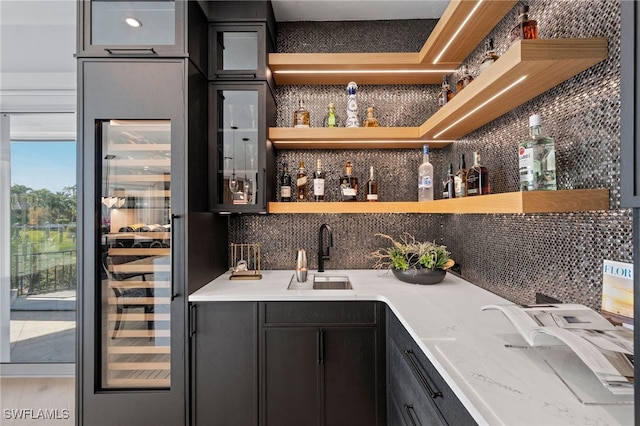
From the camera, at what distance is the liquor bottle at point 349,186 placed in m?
2.16

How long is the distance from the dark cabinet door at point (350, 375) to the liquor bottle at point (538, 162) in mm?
1070

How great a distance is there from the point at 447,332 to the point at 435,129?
1.24 meters

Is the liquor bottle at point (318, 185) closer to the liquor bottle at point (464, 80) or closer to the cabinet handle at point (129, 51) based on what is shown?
the liquor bottle at point (464, 80)

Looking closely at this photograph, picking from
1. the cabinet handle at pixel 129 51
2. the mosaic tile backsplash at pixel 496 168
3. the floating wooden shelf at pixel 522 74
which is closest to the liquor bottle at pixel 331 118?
the mosaic tile backsplash at pixel 496 168

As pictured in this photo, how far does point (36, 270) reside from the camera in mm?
2527

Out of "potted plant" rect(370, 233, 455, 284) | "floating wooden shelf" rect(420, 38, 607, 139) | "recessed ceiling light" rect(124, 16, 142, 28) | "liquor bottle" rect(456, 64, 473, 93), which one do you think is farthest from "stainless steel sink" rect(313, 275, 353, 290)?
"recessed ceiling light" rect(124, 16, 142, 28)

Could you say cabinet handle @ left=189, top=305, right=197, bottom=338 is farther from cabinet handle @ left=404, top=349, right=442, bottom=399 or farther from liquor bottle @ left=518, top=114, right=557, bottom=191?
liquor bottle @ left=518, top=114, right=557, bottom=191

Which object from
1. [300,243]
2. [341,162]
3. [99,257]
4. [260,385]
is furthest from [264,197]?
[260,385]

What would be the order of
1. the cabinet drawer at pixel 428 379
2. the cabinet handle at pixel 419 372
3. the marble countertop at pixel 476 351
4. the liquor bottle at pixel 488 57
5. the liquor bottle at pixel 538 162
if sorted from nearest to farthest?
the marble countertop at pixel 476 351 < the cabinet drawer at pixel 428 379 < the cabinet handle at pixel 419 372 < the liquor bottle at pixel 538 162 < the liquor bottle at pixel 488 57

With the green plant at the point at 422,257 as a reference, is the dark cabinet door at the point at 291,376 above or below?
below

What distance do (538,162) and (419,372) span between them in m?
0.87

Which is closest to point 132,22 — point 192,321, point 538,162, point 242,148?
point 242,148

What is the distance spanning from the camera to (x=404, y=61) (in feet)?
6.52

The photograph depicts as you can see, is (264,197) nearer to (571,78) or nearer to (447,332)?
(447,332)
